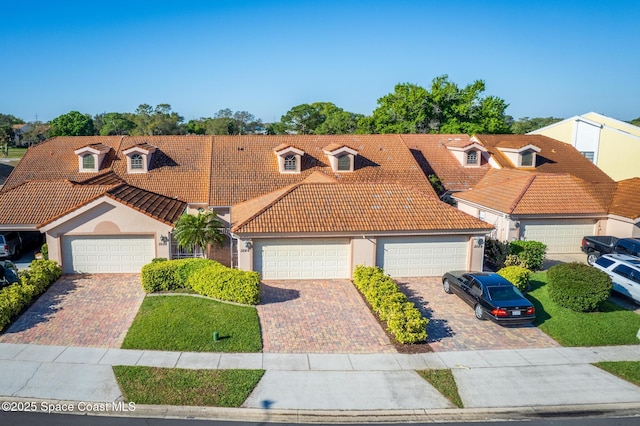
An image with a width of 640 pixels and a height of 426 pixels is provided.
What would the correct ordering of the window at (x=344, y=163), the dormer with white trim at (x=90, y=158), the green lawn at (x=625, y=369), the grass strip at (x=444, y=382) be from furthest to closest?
1. the window at (x=344, y=163)
2. the dormer with white trim at (x=90, y=158)
3. the green lawn at (x=625, y=369)
4. the grass strip at (x=444, y=382)

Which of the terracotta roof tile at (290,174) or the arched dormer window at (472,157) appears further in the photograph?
the arched dormer window at (472,157)

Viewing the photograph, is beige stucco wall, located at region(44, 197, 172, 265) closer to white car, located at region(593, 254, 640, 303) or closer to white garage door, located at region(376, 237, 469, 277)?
white garage door, located at region(376, 237, 469, 277)

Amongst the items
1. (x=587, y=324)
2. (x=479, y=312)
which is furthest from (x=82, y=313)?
(x=587, y=324)

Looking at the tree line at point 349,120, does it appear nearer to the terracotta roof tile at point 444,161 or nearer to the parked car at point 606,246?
the terracotta roof tile at point 444,161

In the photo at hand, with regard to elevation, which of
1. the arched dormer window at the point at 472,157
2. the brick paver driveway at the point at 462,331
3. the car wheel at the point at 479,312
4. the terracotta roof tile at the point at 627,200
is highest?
the arched dormer window at the point at 472,157

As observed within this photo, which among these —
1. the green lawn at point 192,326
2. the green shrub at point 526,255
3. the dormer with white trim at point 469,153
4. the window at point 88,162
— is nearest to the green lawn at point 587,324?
the green shrub at point 526,255

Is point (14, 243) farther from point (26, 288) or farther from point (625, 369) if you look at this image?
point (625, 369)
